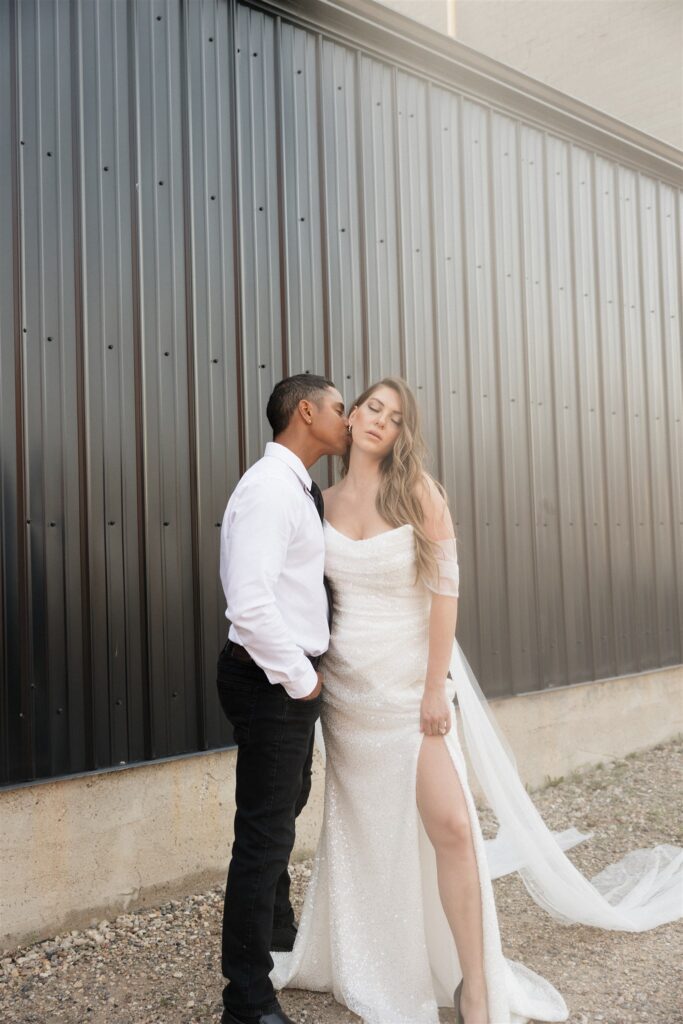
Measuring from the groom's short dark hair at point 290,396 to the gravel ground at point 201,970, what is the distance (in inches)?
79.9

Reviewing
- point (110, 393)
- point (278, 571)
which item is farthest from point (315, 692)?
point (110, 393)

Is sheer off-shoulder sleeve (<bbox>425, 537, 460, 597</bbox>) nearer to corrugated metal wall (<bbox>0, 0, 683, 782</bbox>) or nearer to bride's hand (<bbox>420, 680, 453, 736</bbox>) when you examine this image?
bride's hand (<bbox>420, 680, 453, 736</bbox>)

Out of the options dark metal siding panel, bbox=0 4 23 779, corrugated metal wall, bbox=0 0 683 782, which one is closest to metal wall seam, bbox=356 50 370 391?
corrugated metal wall, bbox=0 0 683 782

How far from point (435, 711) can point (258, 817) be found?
0.66 metres

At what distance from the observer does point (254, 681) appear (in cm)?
276

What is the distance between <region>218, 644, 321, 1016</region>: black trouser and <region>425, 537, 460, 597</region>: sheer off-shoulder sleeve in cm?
54

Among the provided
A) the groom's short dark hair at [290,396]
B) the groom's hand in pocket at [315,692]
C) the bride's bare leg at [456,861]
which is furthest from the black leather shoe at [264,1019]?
the groom's short dark hair at [290,396]

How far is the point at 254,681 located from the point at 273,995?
97 centimetres

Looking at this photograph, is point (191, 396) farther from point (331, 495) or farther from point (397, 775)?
point (397, 775)

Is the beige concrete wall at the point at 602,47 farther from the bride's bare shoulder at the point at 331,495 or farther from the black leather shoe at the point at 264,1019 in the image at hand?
the black leather shoe at the point at 264,1019

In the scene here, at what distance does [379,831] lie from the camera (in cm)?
304

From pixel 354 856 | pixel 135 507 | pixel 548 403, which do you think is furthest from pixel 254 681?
pixel 548 403

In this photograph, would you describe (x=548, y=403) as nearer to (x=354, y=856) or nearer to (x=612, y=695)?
(x=612, y=695)

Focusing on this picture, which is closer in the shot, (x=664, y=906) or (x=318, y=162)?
(x=664, y=906)
